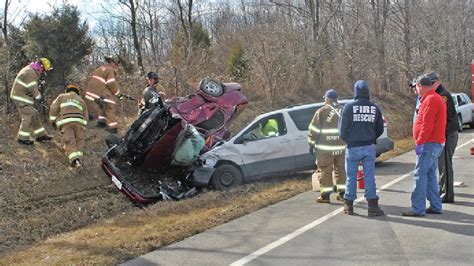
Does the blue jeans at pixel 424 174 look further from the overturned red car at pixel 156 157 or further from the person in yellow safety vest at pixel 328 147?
the overturned red car at pixel 156 157

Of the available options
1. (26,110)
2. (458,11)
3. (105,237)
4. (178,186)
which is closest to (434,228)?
(105,237)

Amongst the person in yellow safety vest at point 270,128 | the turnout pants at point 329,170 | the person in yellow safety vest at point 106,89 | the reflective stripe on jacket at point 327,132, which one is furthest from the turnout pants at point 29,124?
the turnout pants at point 329,170

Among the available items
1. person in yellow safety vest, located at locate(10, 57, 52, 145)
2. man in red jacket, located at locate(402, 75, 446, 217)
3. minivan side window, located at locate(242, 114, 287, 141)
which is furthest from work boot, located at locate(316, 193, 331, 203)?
person in yellow safety vest, located at locate(10, 57, 52, 145)

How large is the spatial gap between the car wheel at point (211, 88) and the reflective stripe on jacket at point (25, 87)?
12.0 feet

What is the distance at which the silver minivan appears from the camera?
1043cm

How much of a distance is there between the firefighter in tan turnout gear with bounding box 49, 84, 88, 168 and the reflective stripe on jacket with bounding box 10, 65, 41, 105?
66cm

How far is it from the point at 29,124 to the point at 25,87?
34.0 inches

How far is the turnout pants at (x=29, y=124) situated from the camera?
11.6 m

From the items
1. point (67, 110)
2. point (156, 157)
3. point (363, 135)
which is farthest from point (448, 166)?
point (67, 110)

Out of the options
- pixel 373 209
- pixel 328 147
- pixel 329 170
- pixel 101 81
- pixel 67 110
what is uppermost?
pixel 101 81

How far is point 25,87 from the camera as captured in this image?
11.5 metres

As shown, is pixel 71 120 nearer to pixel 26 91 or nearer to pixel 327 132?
pixel 26 91

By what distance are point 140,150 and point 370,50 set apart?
80.3 feet

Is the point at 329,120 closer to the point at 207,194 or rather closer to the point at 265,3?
the point at 207,194
